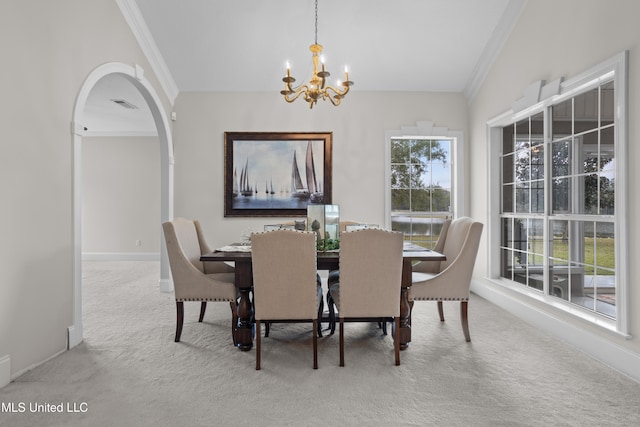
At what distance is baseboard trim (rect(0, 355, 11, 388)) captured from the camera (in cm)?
228

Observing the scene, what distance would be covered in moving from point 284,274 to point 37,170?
1.86 metres

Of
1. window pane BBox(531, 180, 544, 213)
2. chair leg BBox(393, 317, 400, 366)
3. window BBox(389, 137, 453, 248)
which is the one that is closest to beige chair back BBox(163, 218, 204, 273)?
chair leg BBox(393, 317, 400, 366)

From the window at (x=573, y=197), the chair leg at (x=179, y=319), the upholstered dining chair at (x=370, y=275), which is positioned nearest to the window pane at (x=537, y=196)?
the window at (x=573, y=197)

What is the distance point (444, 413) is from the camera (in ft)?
6.56

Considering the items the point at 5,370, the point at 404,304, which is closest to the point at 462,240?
the point at 404,304

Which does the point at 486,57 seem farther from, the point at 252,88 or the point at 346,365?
the point at 346,365

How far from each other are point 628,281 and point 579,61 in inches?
67.5

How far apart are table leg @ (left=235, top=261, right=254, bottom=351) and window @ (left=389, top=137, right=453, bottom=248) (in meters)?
2.92

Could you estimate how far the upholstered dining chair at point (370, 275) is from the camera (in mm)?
2494

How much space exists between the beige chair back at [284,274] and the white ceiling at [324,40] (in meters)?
2.79

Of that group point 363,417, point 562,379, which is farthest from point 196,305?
point 562,379

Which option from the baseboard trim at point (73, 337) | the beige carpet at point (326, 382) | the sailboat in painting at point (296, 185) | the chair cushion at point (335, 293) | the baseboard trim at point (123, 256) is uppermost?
the sailboat in painting at point (296, 185)

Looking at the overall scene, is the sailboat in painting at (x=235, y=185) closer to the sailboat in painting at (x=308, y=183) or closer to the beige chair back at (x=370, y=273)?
the sailboat in painting at (x=308, y=183)

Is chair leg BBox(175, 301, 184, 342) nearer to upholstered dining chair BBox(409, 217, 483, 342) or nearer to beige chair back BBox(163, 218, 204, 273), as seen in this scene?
beige chair back BBox(163, 218, 204, 273)
